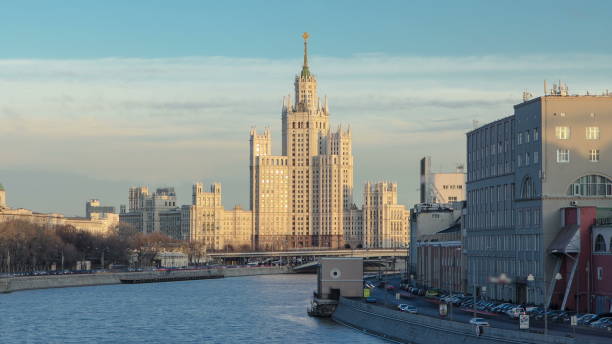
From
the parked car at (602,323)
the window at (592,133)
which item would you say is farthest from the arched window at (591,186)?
the parked car at (602,323)

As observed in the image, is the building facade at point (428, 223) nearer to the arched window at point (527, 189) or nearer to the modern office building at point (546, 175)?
the modern office building at point (546, 175)

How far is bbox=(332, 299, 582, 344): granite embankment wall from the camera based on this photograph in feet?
214

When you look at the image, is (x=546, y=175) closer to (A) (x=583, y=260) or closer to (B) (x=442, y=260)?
(A) (x=583, y=260)

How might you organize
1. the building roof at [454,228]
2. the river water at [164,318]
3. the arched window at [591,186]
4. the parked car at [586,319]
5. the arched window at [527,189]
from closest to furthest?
the parked car at [586,319] < the river water at [164,318] < the arched window at [591,186] < the arched window at [527,189] < the building roof at [454,228]

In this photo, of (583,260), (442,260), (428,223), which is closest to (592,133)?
(583,260)

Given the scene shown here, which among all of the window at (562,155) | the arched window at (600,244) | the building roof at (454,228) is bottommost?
the arched window at (600,244)

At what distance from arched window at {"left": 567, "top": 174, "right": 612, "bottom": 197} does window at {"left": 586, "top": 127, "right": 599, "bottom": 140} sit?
2.93m

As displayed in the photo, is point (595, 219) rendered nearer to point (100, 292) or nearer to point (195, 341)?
point (195, 341)

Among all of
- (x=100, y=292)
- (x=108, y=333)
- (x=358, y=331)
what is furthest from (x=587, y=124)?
(x=100, y=292)

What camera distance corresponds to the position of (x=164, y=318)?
378 ft

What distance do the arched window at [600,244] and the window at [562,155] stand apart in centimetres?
956

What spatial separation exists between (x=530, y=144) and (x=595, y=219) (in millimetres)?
10879

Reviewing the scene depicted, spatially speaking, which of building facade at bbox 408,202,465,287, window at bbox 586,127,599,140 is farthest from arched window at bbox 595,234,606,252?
building facade at bbox 408,202,465,287

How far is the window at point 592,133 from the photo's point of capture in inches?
3787
